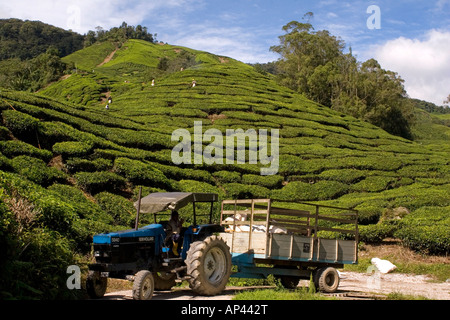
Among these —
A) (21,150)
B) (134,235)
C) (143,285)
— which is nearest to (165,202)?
(134,235)

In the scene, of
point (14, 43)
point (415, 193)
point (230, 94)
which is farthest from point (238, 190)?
point (14, 43)

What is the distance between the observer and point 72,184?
758 inches

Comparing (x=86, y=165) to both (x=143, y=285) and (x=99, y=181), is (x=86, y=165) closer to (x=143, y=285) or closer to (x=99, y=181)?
(x=99, y=181)

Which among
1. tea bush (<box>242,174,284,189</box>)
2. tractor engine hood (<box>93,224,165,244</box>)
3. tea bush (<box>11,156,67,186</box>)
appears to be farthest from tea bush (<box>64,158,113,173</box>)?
tractor engine hood (<box>93,224,165,244</box>)

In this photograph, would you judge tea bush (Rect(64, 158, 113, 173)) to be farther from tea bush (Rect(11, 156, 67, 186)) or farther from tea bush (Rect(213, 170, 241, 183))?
tea bush (Rect(213, 170, 241, 183))

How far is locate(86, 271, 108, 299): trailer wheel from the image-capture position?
8570 millimetres

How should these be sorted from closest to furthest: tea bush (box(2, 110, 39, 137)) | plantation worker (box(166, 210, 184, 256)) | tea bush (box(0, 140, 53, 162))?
plantation worker (box(166, 210, 184, 256)) → tea bush (box(0, 140, 53, 162)) → tea bush (box(2, 110, 39, 137))

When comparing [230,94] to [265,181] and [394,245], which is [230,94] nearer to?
[265,181]

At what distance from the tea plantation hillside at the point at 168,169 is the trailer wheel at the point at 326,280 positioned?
585 centimetres

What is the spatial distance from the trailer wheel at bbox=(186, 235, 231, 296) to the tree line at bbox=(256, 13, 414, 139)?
5297 centimetres

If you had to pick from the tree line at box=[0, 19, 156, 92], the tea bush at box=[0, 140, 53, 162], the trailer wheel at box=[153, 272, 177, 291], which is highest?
the tree line at box=[0, 19, 156, 92]

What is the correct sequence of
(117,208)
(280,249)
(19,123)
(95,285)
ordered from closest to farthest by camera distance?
(95,285) → (280,249) → (117,208) → (19,123)

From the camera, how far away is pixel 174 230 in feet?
32.2

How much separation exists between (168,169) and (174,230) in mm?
15169
